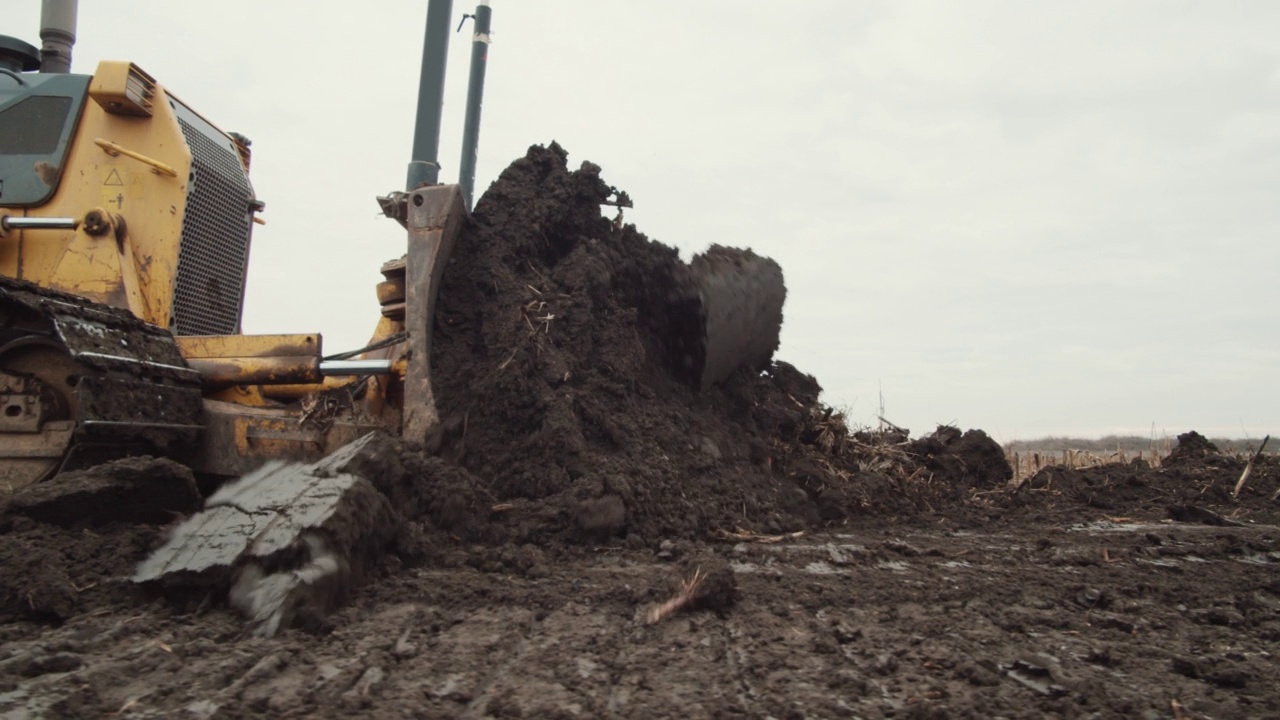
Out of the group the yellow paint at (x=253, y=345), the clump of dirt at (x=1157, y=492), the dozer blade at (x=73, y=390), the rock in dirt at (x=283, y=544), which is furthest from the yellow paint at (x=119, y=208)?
the clump of dirt at (x=1157, y=492)

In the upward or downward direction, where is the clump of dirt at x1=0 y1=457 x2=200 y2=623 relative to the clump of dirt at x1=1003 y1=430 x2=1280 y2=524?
downward

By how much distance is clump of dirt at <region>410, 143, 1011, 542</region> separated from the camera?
4461 millimetres

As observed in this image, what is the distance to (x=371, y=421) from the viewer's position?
488 centimetres

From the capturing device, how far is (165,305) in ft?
18.2

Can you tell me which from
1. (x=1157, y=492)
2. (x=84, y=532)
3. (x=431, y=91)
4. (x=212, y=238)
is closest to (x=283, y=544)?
(x=84, y=532)

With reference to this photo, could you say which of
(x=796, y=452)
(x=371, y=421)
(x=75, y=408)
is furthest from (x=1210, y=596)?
(x=75, y=408)

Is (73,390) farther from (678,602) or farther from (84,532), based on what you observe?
(678,602)

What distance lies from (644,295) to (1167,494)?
15.4 feet

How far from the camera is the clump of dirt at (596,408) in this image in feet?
14.6

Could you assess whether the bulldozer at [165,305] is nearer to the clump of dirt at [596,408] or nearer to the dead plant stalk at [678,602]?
the clump of dirt at [596,408]

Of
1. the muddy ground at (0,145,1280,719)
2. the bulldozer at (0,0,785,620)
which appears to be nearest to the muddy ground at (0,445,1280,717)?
the muddy ground at (0,145,1280,719)

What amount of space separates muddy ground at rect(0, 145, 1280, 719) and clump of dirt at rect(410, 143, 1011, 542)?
0.06ft

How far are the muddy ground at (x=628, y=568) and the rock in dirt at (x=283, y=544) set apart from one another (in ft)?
0.25

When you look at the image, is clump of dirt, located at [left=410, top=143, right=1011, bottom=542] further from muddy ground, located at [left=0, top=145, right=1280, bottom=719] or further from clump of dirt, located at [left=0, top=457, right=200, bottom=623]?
clump of dirt, located at [left=0, top=457, right=200, bottom=623]
